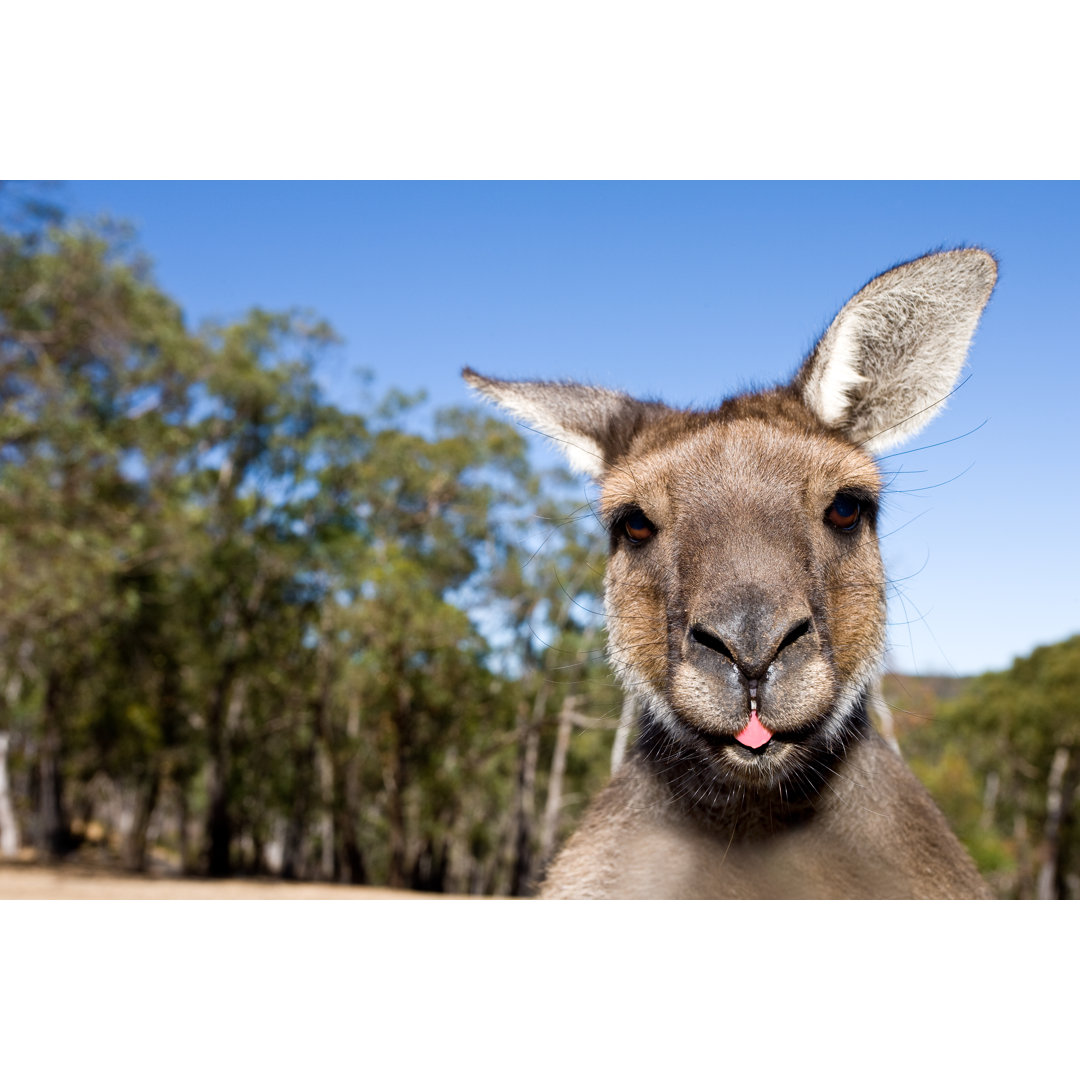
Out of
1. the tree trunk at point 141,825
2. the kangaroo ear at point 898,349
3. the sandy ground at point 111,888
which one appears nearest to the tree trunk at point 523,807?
the sandy ground at point 111,888

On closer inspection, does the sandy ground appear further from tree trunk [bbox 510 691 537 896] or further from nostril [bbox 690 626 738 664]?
nostril [bbox 690 626 738 664]

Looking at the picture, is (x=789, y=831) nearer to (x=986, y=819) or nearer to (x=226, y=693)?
(x=226, y=693)

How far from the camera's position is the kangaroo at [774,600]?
2.62m

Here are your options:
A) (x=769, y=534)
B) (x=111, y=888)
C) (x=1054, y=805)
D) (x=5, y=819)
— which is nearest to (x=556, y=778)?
(x=111, y=888)

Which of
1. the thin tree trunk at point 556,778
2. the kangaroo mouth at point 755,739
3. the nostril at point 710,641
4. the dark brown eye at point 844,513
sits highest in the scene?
the dark brown eye at point 844,513

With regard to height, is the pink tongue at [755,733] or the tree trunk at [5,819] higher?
the pink tongue at [755,733]

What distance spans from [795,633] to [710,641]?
0.80 ft

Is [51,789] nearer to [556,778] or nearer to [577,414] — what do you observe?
[556,778]

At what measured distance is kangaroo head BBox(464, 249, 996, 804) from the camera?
2.47 meters

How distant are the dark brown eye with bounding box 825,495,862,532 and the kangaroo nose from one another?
554 millimetres

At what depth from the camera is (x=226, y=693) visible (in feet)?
71.3

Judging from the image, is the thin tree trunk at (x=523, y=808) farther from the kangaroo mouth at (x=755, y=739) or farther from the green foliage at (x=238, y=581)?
the kangaroo mouth at (x=755, y=739)

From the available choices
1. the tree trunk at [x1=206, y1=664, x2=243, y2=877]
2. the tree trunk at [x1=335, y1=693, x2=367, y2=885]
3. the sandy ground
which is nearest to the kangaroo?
the sandy ground

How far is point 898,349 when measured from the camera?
10.0 feet
